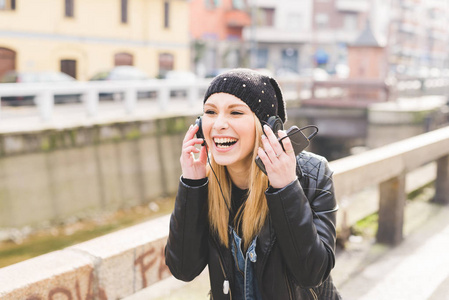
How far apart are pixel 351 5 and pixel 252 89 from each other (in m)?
52.3

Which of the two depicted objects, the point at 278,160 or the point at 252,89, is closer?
the point at 278,160

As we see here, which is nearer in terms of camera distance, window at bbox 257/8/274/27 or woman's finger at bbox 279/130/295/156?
woman's finger at bbox 279/130/295/156

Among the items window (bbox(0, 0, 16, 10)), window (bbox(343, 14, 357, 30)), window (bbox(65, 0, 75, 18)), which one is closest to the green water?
window (bbox(0, 0, 16, 10))

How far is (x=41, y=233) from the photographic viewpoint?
11.8 metres

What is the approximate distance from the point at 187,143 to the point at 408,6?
230 feet

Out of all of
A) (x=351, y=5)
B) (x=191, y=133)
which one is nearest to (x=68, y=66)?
(x=191, y=133)

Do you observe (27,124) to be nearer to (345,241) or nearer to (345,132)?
(345,241)

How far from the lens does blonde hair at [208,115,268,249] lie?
5.92 ft

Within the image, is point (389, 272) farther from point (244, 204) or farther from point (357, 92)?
point (357, 92)

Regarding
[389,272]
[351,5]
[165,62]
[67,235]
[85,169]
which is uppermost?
[351,5]

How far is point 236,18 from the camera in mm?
41938

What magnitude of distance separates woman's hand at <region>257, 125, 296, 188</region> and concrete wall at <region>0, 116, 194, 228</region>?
10.6 m

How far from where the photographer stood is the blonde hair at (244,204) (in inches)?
71.1

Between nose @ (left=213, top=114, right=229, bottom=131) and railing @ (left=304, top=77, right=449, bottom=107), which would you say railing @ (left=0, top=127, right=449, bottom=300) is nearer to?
nose @ (left=213, top=114, right=229, bottom=131)
